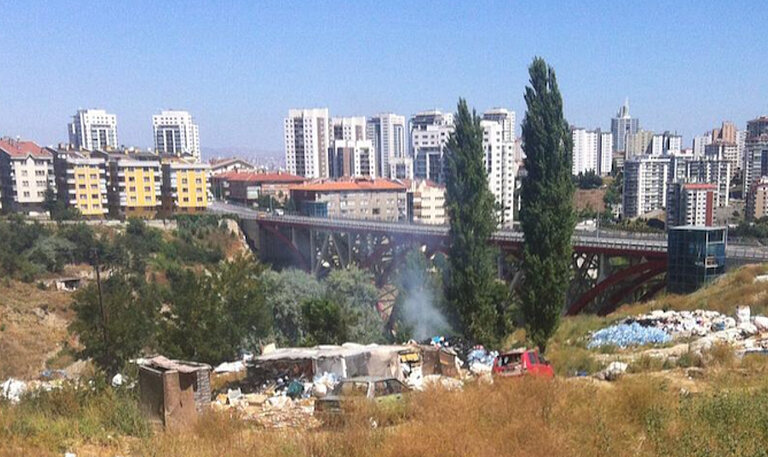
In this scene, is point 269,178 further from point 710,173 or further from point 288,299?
point 710,173

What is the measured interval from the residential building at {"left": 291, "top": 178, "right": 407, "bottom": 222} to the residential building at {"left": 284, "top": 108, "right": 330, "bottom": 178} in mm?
49105

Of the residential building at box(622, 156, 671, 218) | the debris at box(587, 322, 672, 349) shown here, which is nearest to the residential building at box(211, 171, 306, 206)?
the residential building at box(622, 156, 671, 218)

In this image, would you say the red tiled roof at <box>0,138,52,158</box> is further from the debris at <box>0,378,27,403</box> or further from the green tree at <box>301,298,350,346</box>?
the debris at <box>0,378,27,403</box>

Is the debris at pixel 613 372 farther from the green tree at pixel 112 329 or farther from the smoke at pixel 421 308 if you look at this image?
the smoke at pixel 421 308

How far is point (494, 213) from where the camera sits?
18.3m

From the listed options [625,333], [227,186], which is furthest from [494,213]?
[227,186]

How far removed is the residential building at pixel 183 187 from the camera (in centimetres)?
6912

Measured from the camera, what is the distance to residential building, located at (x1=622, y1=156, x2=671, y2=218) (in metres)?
98.5

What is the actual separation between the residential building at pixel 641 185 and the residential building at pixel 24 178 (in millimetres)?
91124

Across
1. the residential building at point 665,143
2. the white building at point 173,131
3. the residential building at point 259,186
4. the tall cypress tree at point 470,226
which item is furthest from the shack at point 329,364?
the residential building at point 665,143

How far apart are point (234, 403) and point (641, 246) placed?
2422 centimetres

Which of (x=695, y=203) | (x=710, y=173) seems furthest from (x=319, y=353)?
(x=710, y=173)

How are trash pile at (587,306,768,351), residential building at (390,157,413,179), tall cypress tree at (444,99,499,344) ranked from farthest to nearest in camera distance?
residential building at (390,157,413,179) < tall cypress tree at (444,99,499,344) < trash pile at (587,306,768,351)

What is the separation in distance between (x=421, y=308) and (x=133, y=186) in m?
50.6
